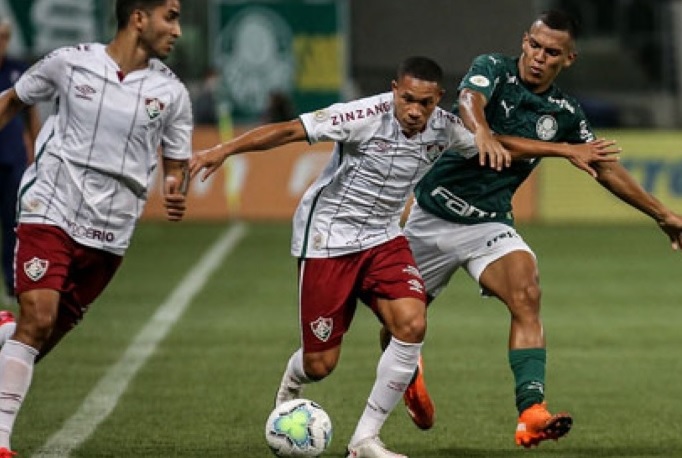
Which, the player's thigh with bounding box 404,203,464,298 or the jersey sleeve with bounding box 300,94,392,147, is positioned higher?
the jersey sleeve with bounding box 300,94,392,147

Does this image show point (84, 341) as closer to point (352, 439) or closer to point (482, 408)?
point (482, 408)

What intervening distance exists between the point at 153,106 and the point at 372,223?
1290 millimetres

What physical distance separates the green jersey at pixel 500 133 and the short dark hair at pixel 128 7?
1.73 metres

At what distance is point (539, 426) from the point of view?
843 centimetres

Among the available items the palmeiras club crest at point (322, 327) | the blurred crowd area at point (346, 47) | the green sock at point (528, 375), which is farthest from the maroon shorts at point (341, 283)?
the blurred crowd area at point (346, 47)

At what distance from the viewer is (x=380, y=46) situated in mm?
28625

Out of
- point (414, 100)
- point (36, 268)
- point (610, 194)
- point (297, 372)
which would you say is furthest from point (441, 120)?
point (610, 194)

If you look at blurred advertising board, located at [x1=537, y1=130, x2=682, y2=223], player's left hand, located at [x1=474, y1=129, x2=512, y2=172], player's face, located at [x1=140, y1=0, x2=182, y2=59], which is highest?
player's face, located at [x1=140, y1=0, x2=182, y2=59]

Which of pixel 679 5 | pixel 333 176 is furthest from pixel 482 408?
pixel 679 5

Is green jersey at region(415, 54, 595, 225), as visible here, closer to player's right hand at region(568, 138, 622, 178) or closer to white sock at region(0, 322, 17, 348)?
player's right hand at region(568, 138, 622, 178)

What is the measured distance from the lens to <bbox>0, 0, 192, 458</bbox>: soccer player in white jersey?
8289mm

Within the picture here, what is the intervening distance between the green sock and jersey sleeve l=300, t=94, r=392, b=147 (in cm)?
133

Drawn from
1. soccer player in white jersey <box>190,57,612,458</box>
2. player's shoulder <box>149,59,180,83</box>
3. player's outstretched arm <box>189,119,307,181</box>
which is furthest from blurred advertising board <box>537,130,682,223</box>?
player's shoulder <box>149,59,180,83</box>

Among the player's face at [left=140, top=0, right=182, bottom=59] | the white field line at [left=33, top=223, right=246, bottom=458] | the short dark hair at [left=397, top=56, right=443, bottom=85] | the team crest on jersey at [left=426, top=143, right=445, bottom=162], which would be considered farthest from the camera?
the white field line at [left=33, top=223, right=246, bottom=458]
